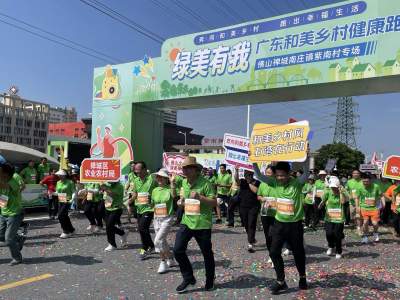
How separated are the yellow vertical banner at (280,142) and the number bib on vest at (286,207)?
596 millimetres

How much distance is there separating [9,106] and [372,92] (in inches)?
5278

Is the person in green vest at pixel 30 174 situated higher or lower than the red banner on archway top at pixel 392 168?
lower

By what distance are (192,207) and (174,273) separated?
62.7 inches

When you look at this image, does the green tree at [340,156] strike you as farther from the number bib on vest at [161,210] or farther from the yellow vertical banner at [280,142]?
the yellow vertical banner at [280,142]

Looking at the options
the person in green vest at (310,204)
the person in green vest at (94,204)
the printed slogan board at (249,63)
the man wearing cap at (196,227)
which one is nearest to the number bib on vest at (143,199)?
the man wearing cap at (196,227)

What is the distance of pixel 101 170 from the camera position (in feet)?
31.5

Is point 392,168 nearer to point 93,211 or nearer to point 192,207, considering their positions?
point 192,207

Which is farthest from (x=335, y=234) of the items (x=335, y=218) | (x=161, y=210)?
(x=161, y=210)

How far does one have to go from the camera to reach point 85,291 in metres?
5.86

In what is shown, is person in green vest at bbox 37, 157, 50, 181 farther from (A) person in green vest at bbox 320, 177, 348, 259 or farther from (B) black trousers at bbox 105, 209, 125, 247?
(A) person in green vest at bbox 320, 177, 348, 259

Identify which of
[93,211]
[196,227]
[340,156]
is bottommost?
[93,211]

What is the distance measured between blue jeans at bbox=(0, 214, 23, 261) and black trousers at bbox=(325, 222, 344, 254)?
5.94m

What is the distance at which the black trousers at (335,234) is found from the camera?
8308mm

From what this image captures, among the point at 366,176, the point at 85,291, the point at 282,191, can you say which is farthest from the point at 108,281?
the point at 366,176
